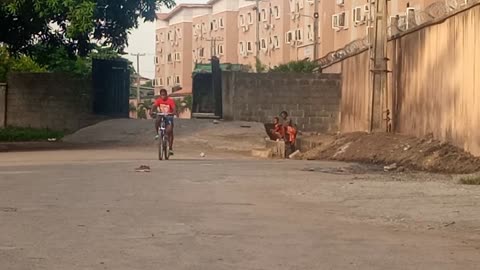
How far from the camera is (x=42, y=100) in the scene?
38000mm

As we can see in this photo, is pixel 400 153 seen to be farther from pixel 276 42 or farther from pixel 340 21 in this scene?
pixel 276 42

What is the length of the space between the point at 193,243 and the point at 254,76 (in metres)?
27.7

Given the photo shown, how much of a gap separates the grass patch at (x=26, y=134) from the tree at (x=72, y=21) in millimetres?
3541

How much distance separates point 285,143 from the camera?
26250mm

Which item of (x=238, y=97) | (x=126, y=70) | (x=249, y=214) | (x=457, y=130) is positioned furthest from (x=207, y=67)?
(x=249, y=214)

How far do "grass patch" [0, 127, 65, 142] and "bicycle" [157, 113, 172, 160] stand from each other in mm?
13600

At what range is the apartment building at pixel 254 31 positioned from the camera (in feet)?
222

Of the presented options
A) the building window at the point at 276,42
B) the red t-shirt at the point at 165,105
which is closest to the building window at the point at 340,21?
the building window at the point at 276,42

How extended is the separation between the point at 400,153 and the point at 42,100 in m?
20.7

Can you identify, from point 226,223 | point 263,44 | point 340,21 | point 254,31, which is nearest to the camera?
point 226,223

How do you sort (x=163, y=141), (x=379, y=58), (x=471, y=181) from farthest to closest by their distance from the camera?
(x=379, y=58), (x=163, y=141), (x=471, y=181)

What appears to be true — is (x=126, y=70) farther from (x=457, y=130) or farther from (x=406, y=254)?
(x=406, y=254)

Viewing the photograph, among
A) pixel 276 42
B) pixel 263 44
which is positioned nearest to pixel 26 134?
pixel 276 42

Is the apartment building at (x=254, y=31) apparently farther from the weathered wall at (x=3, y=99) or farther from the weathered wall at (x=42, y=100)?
the weathered wall at (x=3, y=99)
